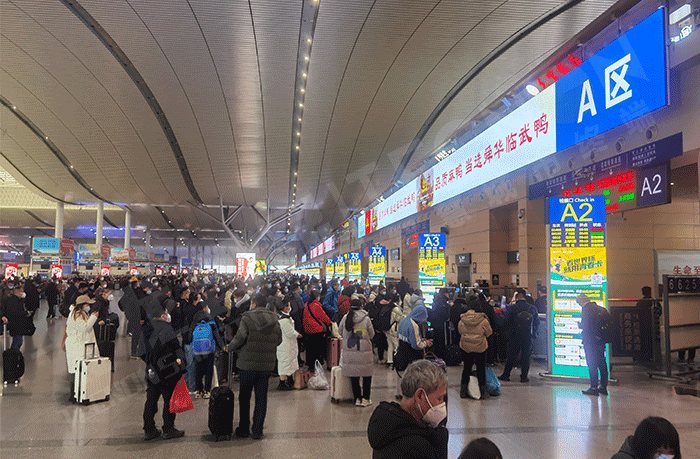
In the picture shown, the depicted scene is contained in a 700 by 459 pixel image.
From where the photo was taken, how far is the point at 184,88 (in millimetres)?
19531

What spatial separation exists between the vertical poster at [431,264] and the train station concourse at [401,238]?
0.20 ft

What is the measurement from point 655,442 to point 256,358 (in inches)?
154

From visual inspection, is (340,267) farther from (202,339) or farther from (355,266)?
(202,339)

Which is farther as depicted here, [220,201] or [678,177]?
[220,201]

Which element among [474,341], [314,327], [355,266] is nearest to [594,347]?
[474,341]

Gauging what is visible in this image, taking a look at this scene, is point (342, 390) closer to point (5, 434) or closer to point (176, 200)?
point (5, 434)

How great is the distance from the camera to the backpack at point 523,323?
336 inches

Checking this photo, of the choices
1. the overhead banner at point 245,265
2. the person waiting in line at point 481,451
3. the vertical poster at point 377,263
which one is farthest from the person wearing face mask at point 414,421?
the overhead banner at point 245,265

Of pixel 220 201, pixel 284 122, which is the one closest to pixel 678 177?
pixel 284 122

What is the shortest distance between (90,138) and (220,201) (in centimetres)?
1301

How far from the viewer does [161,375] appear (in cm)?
533

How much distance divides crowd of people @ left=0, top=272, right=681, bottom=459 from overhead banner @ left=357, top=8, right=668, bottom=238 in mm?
2949

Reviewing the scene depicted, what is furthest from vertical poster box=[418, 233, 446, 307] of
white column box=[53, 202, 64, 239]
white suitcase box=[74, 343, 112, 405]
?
white column box=[53, 202, 64, 239]

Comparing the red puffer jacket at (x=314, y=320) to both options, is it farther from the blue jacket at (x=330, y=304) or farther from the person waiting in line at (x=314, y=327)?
the blue jacket at (x=330, y=304)
